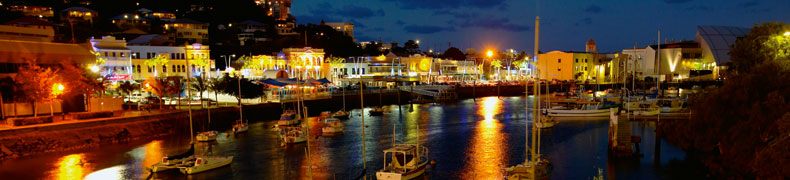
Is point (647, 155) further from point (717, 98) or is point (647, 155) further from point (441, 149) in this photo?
point (441, 149)

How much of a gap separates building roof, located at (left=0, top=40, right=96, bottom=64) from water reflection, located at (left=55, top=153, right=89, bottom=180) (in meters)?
9.76

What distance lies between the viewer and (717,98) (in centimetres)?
2219

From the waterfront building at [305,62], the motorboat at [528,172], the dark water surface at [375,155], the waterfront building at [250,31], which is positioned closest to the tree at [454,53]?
the waterfront building at [250,31]

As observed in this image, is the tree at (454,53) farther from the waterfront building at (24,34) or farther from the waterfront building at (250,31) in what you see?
the waterfront building at (24,34)

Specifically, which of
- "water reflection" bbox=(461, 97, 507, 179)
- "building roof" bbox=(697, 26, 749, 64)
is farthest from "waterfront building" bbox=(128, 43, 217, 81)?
"building roof" bbox=(697, 26, 749, 64)

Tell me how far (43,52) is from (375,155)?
24443 mm

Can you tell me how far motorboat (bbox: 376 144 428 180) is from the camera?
21.7 meters

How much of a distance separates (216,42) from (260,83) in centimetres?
5026

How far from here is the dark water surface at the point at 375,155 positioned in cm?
2436

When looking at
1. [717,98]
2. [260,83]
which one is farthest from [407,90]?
[717,98]

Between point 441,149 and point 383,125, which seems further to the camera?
point 383,125

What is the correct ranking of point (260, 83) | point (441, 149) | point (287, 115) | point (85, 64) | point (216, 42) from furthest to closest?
point (216, 42)
point (260, 83)
point (287, 115)
point (85, 64)
point (441, 149)

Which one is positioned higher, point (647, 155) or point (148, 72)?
point (148, 72)

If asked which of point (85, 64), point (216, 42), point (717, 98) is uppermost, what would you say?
point (216, 42)
